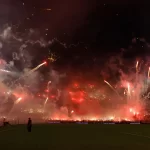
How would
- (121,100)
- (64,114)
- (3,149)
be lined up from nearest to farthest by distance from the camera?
(3,149) < (121,100) < (64,114)

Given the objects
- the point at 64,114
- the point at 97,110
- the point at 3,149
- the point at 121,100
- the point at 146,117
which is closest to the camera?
the point at 3,149

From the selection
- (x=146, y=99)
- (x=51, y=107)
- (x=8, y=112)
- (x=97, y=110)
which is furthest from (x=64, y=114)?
(x=146, y=99)

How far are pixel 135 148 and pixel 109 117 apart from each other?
101938 millimetres

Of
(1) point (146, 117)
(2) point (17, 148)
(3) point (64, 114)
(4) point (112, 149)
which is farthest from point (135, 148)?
(3) point (64, 114)

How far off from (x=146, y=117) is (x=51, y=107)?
47594 millimetres

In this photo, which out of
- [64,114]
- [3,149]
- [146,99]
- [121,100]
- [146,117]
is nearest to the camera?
[3,149]

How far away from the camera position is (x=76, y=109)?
126625 millimetres

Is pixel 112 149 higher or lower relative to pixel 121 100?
lower

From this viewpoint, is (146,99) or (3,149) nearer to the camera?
(3,149)

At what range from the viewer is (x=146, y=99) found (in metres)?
102

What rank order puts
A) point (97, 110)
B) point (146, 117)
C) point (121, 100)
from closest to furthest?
point (146, 117)
point (121, 100)
point (97, 110)

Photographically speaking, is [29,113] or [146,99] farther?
[29,113]

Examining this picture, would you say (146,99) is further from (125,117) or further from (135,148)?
(135,148)

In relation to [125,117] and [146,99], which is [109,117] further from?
[146,99]
